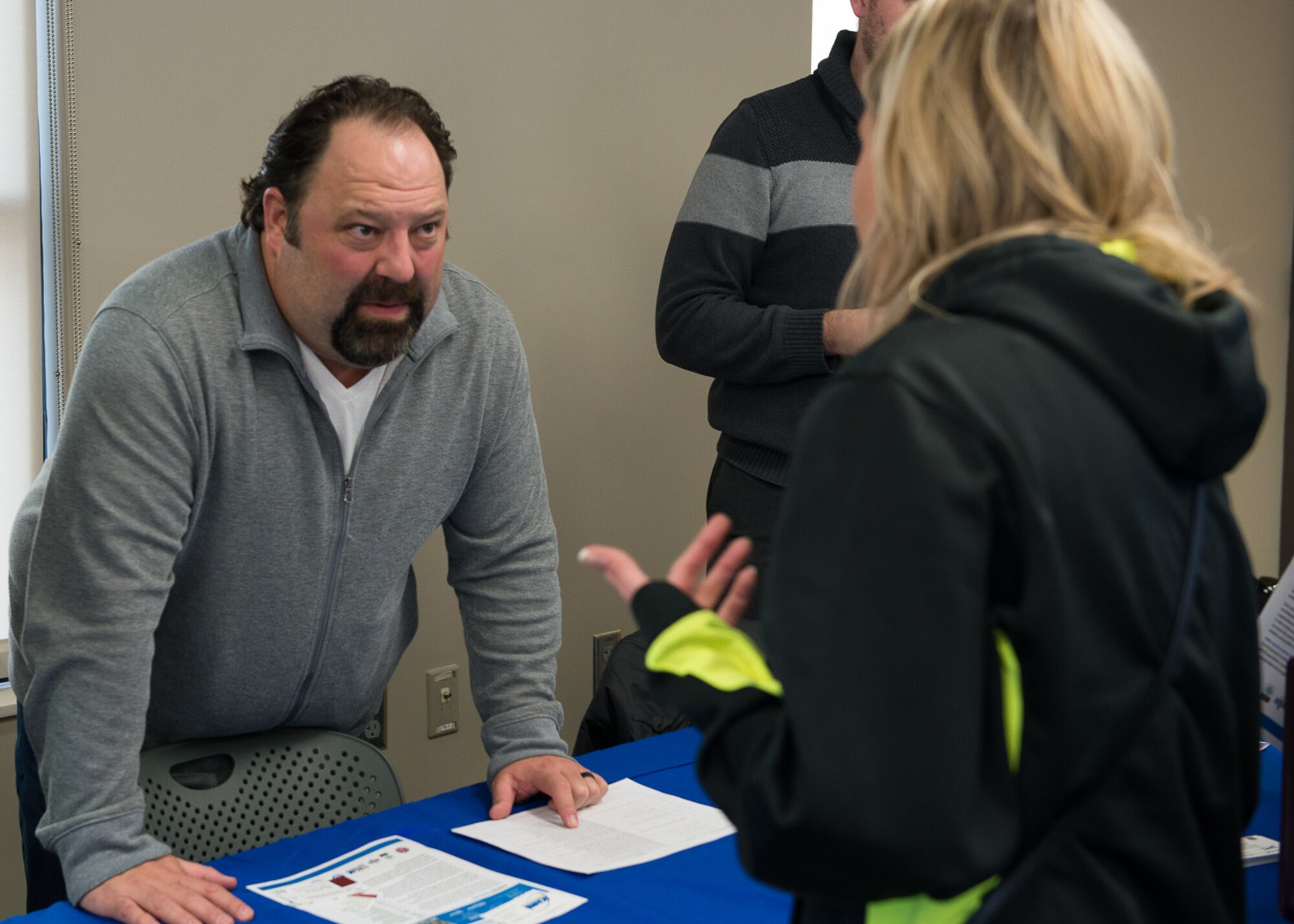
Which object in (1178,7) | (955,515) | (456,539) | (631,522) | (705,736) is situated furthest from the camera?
(1178,7)

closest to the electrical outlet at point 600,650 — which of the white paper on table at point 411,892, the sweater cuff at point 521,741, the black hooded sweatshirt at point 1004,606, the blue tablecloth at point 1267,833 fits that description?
the sweater cuff at point 521,741

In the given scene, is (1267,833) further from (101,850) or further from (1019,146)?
(101,850)

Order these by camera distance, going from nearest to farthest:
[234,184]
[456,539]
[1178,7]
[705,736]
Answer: [705,736] < [456,539] < [234,184] < [1178,7]

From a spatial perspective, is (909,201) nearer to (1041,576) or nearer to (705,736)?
(1041,576)

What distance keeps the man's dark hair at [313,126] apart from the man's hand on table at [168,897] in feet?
2.52

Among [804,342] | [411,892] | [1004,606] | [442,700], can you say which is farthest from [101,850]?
[442,700]

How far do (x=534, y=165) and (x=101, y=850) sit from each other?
6.26ft

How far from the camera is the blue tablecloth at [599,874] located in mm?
1257

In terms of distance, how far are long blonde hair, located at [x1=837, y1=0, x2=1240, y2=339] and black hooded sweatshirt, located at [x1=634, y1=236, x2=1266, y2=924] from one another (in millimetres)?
39

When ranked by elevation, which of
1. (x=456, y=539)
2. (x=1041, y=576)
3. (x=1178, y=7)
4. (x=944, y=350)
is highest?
(x=1178, y=7)

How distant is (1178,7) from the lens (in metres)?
4.29

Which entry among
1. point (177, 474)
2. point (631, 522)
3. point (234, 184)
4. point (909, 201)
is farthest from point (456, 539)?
point (631, 522)

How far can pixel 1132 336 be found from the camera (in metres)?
0.72

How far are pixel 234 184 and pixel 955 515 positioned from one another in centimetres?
205
